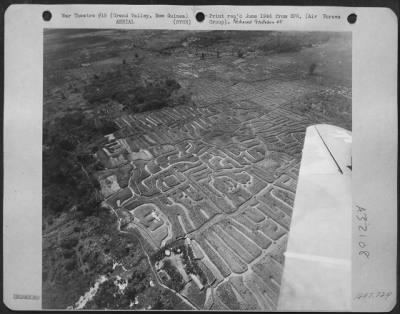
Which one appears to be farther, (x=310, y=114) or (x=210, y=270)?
(x=310, y=114)

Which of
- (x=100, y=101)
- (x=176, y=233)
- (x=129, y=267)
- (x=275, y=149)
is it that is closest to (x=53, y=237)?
(x=129, y=267)

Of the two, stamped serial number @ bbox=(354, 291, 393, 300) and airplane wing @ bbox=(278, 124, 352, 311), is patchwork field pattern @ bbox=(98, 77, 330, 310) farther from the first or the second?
stamped serial number @ bbox=(354, 291, 393, 300)

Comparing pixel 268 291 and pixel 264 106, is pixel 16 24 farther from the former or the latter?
pixel 268 291

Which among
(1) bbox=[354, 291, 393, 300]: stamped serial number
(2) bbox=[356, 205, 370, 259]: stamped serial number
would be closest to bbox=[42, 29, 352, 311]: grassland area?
(2) bbox=[356, 205, 370, 259]: stamped serial number

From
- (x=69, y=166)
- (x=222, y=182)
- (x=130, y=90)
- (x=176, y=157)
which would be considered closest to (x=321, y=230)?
(x=222, y=182)

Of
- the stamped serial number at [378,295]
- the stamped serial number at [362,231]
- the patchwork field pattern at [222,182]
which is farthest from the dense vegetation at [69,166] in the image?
the stamped serial number at [378,295]

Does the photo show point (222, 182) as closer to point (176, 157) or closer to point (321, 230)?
point (176, 157)
